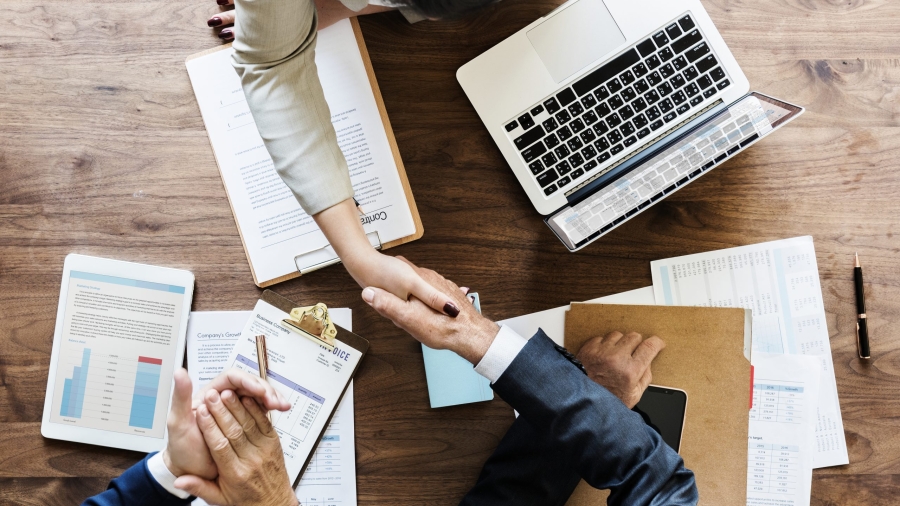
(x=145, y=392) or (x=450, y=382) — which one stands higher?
(x=145, y=392)

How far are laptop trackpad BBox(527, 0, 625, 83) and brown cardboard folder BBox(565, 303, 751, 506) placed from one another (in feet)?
1.49

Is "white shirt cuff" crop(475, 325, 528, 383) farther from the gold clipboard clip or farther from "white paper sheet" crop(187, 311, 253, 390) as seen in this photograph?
"white paper sheet" crop(187, 311, 253, 390)

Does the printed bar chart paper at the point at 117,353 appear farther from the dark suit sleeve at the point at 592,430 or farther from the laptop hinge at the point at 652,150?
the laptop hinge at the point at 652,150

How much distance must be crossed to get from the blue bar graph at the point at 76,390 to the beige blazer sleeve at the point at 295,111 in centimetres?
61

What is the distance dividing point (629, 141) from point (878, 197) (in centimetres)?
53

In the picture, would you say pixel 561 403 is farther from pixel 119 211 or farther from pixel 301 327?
pixel 119 211

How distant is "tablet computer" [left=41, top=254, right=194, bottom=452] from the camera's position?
1.19 m

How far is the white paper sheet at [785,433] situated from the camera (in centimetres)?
117

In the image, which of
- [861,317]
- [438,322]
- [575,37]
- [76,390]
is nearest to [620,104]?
[575,37]

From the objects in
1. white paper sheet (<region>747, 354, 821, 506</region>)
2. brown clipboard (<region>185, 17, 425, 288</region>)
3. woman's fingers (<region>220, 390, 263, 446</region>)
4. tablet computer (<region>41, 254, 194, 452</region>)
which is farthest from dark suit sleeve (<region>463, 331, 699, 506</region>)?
tablet computer (<region>41, 254, 194, 452</region>)

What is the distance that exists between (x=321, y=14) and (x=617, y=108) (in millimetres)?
581

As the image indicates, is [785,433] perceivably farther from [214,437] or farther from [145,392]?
[145,392]

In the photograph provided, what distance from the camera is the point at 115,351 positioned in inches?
47.0

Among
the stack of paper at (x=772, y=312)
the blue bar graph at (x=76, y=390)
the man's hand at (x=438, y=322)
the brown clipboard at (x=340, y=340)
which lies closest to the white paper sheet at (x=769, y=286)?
the stack of paper at (x=772, y=312)
